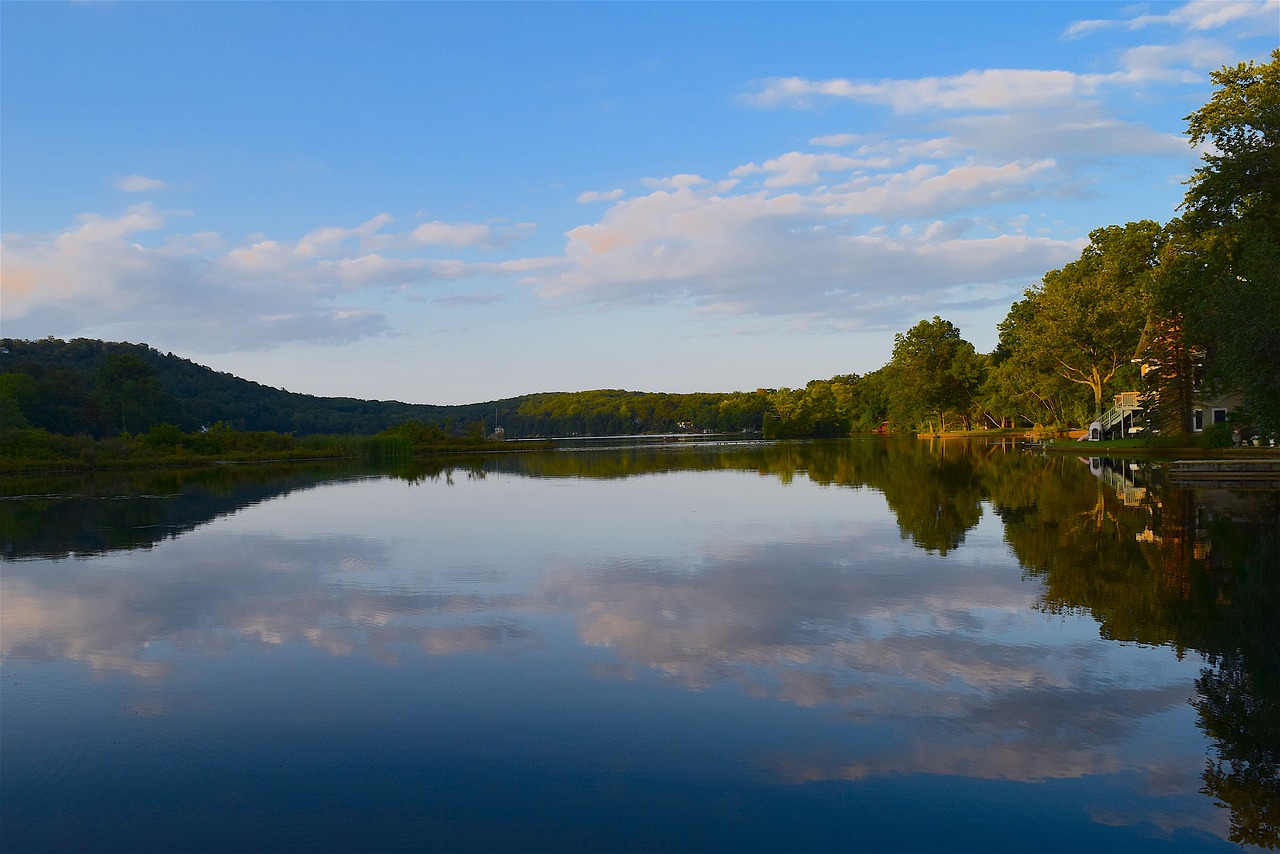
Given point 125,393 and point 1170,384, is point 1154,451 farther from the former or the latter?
point 125,393

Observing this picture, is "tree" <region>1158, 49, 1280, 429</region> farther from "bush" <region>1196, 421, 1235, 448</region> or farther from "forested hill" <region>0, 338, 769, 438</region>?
"forested hill" <region>0, 338, 769, 438</region>

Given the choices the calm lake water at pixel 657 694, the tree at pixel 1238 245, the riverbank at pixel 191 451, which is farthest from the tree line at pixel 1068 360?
the calm lake water at pixel 657 694

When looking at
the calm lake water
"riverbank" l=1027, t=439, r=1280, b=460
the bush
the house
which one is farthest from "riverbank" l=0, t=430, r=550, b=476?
A: the bush

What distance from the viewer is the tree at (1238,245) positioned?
25.2 metres

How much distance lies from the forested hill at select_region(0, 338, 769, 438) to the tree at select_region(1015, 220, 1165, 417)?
56776mm

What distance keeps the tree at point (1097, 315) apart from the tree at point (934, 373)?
33800 mm

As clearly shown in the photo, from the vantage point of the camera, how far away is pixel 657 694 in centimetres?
805

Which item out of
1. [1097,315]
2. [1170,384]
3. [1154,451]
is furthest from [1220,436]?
[1097,315]

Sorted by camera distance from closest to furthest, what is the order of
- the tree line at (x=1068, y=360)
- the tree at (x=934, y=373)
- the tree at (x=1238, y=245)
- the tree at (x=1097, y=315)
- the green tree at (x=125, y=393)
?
the tree at (x=1238, y=245), the tree line at (x=1068, y=360), the tree at (x=1097, y=315), the green tree at (x=125, y=393), the tree at (x=934, y=373)

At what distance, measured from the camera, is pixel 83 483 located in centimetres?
4438

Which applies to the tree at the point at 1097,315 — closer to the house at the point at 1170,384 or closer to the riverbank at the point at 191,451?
the house at the point at 1170,384

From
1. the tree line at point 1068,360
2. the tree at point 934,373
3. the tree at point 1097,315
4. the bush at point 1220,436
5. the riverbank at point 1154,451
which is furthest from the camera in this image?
the tree at point 934,373

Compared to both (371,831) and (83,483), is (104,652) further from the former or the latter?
(83,483)

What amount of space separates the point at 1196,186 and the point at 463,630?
35294mm
